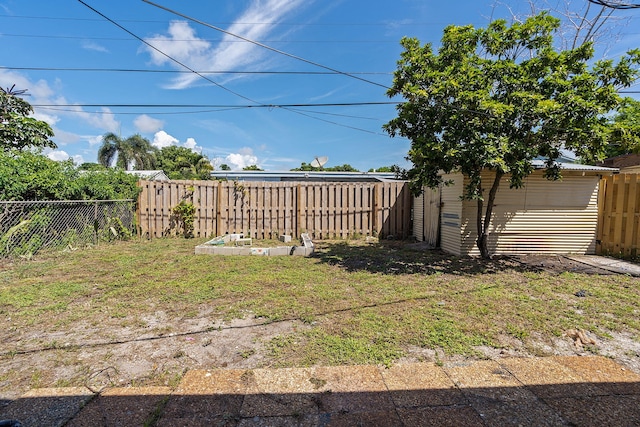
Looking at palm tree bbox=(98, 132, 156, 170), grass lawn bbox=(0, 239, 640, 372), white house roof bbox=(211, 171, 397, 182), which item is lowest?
grass lawn bbox=(0, 239, 640, 372)

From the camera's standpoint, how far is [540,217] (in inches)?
271

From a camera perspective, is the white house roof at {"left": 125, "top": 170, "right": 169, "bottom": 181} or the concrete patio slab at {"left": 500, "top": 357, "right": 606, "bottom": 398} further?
the white house roof at {"left": 125, "top": 170, "right": 169, "bottom": 181}

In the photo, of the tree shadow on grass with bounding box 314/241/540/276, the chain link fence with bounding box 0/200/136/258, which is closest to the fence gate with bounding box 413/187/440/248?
the tree shadow on grass with bounding box 314/241/540/276

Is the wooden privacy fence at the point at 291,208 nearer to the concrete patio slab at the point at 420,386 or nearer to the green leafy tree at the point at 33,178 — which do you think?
the green leafy tree at the point at 33,178

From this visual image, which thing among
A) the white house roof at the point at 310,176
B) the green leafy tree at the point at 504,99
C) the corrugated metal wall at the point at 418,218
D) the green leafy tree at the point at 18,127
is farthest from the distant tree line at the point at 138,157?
the green leafy tree at the point at 504,99

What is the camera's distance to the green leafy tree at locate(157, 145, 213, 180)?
74.3 ft

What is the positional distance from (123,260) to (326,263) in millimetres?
4141

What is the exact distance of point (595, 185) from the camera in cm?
690

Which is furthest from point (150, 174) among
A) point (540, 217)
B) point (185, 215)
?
point (540, 217)

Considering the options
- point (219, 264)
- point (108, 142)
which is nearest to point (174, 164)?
point (108, 142)

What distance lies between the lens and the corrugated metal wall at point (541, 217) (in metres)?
6.82

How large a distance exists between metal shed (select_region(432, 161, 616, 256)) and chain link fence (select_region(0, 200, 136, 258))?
8.84 metres

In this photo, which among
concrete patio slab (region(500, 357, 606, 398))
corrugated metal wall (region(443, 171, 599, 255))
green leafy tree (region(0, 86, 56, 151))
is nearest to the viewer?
concrete patio slab (region(500, 357, 606, 398))

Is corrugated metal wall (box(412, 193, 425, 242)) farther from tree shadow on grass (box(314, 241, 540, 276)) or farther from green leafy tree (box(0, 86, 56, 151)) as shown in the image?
green leafy tree (box(0, 86, 56, 151))
